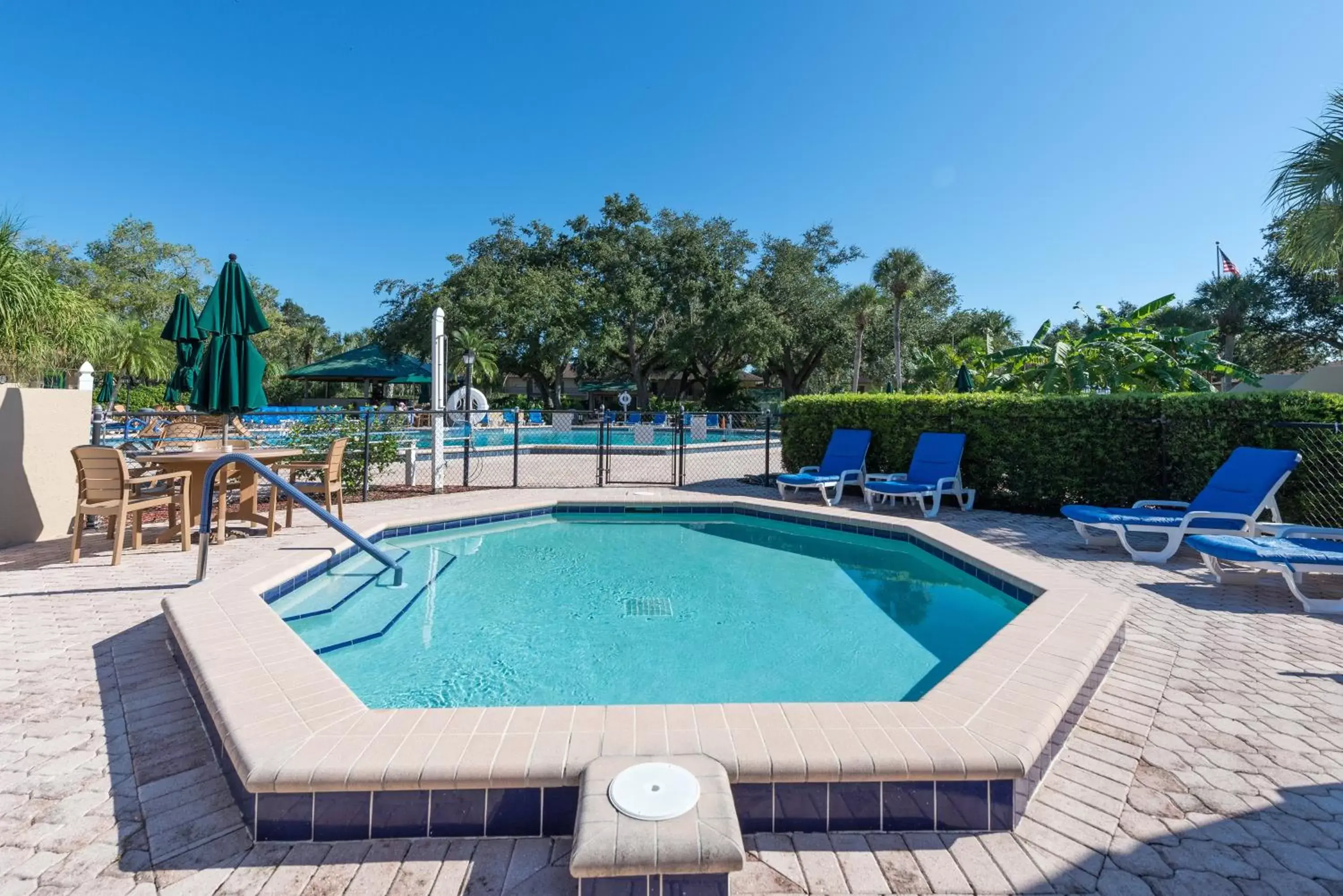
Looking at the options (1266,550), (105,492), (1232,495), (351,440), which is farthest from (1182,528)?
(351,440)

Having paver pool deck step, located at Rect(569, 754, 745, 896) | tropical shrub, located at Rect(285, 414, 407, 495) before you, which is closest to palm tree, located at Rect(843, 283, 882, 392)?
tropical shrub, located at Rect(285, 414, 407, 495)

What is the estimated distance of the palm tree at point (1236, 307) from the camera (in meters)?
25.8

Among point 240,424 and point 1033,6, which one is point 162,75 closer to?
point 240,424

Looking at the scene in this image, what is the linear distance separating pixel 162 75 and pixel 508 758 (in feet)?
63.9

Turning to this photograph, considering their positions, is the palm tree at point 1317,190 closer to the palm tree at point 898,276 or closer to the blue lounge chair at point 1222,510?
the blue lounge chair at point 1222,510

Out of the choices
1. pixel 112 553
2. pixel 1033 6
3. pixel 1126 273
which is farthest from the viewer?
pixel 1126 273

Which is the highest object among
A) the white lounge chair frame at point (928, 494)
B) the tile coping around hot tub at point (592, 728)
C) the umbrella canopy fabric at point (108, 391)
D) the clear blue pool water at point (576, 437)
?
the umbrella canopy fabric at point (108, 391)

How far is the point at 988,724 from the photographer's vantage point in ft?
7.43

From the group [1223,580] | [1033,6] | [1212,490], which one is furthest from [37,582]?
[1033,6]

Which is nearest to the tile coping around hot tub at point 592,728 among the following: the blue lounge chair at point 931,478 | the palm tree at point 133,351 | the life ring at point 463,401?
the blue lounge chair at point 931,478

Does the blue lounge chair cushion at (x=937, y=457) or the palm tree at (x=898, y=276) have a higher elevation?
the palm tree at (x=898, y=276)

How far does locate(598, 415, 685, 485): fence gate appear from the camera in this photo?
10969 mm

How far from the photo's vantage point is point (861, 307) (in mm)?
29359

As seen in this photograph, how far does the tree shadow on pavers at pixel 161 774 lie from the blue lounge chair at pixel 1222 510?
685 cm
